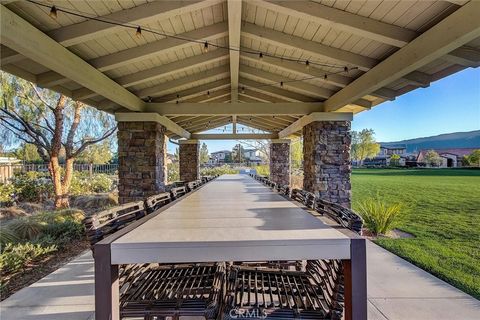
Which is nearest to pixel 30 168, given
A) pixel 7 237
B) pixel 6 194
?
pixel 6 194

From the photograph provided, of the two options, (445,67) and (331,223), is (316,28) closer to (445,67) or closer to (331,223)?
(445,67)

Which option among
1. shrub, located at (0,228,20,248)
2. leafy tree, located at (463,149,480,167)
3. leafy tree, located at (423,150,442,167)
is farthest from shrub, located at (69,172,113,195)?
leafy tree, located at (423,150,442,167)

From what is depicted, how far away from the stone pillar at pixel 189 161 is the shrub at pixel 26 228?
6.90 meters

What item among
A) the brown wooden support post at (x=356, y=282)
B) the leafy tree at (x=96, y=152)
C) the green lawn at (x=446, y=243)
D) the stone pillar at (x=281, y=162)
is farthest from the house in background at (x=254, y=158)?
the brown wooden support post at (x=356, y=282)

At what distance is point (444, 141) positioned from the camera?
9406cm

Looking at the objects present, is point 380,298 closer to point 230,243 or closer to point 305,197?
point 305,197

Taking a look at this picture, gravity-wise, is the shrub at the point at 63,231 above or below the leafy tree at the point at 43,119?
below

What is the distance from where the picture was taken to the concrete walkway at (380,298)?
9.25 ft

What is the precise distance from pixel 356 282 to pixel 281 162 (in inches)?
442

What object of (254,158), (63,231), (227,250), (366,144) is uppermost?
(366,144)

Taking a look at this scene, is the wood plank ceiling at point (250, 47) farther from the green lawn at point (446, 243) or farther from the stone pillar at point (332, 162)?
the green lawn at point (446, 243)

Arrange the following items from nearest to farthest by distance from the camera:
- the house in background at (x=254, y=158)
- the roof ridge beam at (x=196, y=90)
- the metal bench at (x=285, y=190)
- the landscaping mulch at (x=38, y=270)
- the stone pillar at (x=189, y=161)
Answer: the landscaping mulch at (x=38, y=270), the metal bench at (x=285, y=190), the roof ridge beam at (x=196, y=90), the stone pillar at (x=189, y=161), the house in background at (x=254, y=158)

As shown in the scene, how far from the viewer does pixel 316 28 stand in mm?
4004

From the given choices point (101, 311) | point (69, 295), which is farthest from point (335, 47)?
A: point (69, 295)
